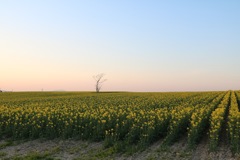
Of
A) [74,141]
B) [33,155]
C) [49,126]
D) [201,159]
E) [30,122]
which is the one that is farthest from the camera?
[30,122]

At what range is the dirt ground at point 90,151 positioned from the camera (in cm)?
1241

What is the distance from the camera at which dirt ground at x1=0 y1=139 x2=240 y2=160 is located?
40.7 ft

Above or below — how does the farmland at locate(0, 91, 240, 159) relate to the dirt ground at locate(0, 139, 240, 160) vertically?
above

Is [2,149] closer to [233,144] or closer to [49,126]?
[49,126]

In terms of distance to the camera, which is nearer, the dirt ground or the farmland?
the dirt ground

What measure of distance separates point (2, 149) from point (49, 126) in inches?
116

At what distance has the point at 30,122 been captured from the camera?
738 inches

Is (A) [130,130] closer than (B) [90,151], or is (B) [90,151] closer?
(B) [90,151]

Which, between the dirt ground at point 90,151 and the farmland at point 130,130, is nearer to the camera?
the dirt ground at point 90,151

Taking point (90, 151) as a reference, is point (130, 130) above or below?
above

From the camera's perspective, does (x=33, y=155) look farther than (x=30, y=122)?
No

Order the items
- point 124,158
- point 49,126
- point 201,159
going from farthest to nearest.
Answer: point 49,126 → point 124,158 → point 201,159

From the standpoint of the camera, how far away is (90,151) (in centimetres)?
1413

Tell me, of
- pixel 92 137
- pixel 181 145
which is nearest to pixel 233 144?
pixel 181 145
